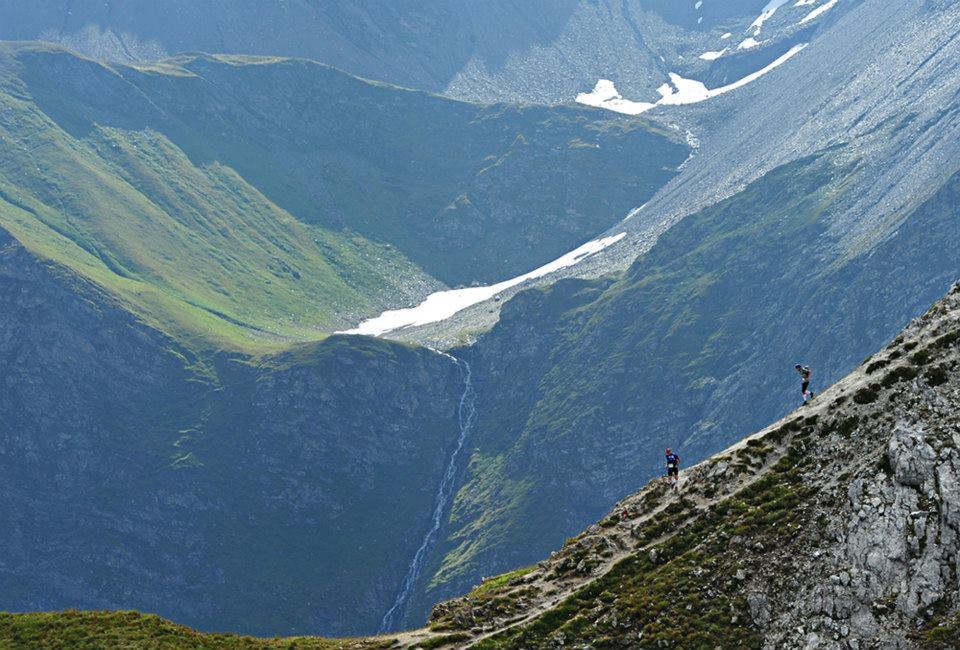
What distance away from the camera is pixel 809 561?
52969 mm

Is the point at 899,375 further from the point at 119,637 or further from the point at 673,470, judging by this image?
the point at 119,637

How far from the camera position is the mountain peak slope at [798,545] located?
4981cm

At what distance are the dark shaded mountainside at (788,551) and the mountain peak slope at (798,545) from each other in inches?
3.1

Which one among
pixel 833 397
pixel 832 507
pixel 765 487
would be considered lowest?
pixel 832 507

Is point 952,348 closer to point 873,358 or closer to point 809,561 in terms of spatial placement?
point 873,358

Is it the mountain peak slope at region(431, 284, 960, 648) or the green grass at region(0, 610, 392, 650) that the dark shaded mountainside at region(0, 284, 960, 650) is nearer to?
the mountain peak slope at region(431, 284, 960, 648)

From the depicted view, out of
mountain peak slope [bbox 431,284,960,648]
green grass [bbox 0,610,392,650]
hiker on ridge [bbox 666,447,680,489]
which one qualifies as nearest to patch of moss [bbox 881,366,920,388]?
mountain peak slope [bbox 431,284,960,648]

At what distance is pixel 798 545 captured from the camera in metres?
54.1

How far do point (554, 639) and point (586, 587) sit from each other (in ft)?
13.4

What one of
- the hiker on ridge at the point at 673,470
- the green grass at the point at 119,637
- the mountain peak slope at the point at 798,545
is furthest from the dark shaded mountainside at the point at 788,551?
the hiker on ridge at the point at 673,470

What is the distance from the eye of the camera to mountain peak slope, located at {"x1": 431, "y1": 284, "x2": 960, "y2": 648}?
49.8m

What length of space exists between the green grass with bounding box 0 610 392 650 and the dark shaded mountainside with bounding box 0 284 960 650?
26cm

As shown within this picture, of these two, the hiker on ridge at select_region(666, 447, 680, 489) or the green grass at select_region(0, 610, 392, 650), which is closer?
the hiker on ridge at select_region(666, 447, 680, 489)

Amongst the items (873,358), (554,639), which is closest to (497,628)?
(554,639)
